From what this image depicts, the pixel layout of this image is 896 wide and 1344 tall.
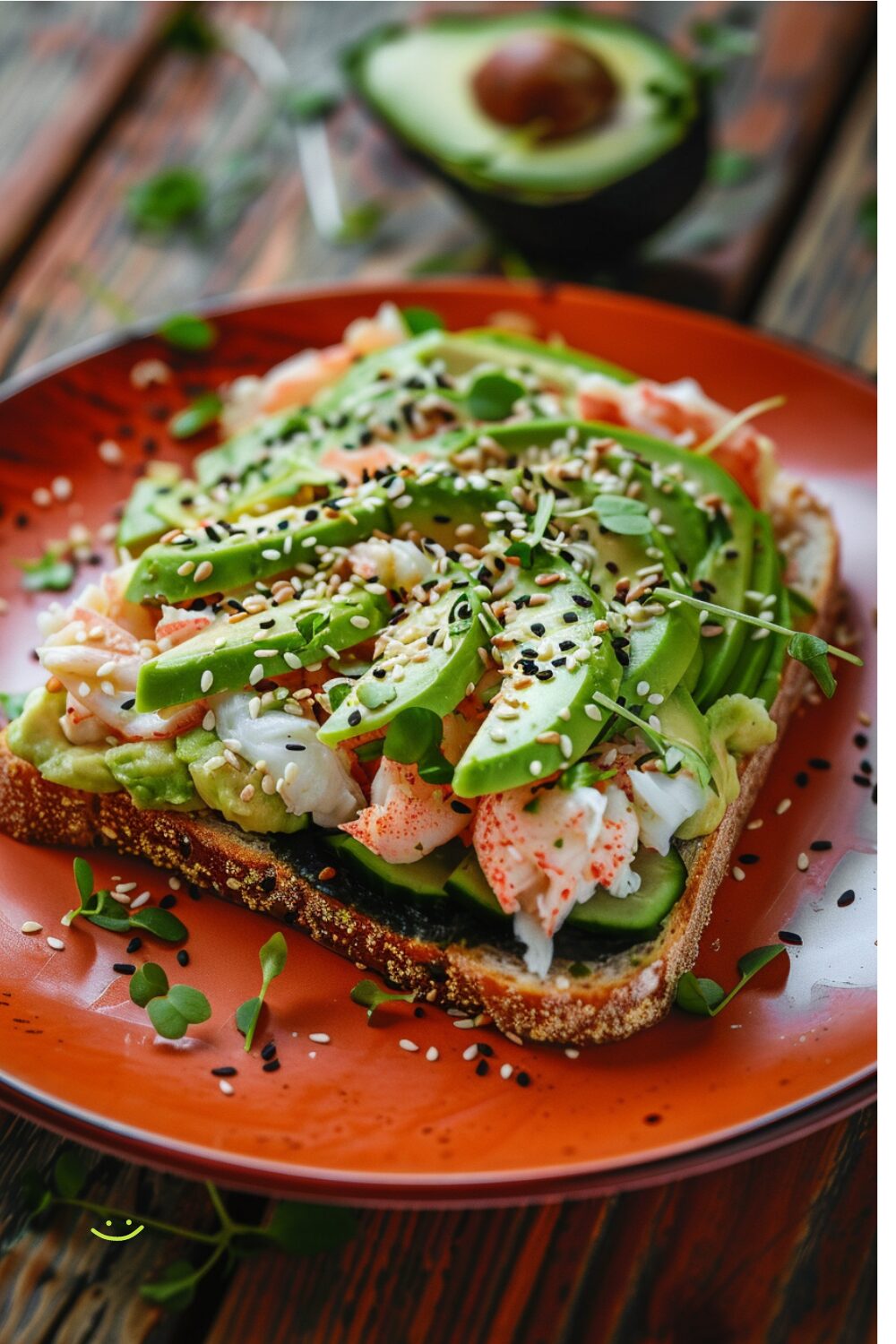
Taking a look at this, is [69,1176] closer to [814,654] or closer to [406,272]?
[814,654]

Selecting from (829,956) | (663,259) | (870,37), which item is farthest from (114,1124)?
(870,37)

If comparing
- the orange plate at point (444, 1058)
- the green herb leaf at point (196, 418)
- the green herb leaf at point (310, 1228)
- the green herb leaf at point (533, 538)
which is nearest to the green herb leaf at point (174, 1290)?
the green herb leaf at point (310, 1228)

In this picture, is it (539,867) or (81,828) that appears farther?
(81,828)

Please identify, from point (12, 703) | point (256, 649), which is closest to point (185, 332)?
point (12, 703)

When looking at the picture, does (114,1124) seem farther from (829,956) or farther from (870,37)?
(870,37)

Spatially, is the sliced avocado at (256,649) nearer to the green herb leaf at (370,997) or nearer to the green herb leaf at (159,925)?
the green herb leaf at (159,925)

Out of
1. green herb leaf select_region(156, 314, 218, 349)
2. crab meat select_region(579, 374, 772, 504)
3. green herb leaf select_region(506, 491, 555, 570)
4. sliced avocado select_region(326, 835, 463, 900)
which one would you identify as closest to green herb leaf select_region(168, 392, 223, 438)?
green herb leaf select_region(156, 314, 218, 349)

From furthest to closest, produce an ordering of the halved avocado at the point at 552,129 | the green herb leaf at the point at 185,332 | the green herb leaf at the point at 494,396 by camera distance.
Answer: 1. the halved avocado at the point at 552,129
2. the green herb leaf at the point at 185,332
3. the green herb leaf at the point at 494,396
